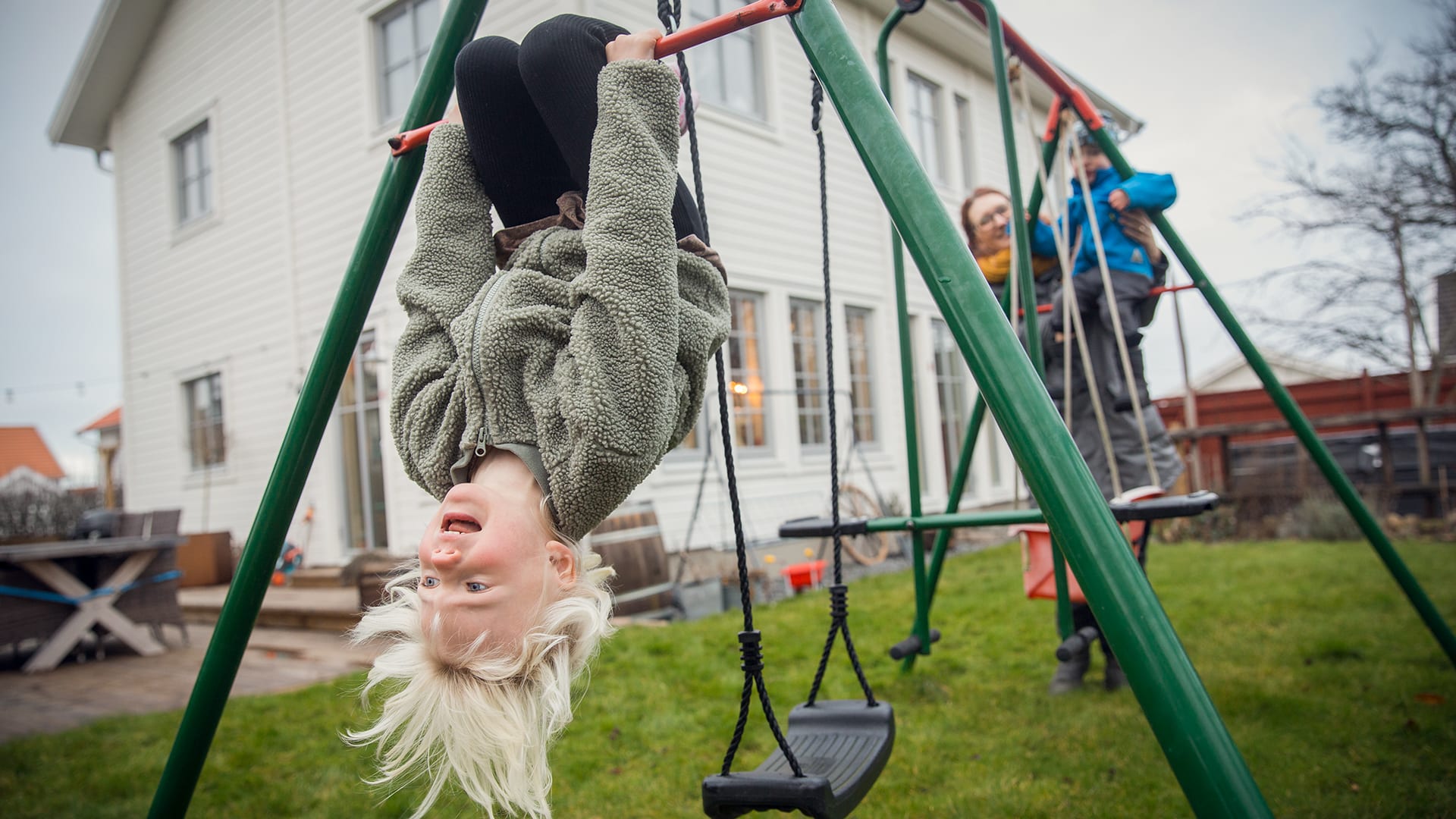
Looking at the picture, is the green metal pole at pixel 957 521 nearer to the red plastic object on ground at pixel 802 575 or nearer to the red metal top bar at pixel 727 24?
the red metal top bar at pixel 727 24

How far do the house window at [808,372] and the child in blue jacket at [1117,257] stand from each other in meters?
4.45

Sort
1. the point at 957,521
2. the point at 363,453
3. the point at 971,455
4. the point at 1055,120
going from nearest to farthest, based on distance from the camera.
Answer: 1. the point at 957,521
2. the point at 1055,120
3. the point at 971,455
4. the point at 363,453

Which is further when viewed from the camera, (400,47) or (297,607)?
(400,47)

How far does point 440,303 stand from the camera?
145cm

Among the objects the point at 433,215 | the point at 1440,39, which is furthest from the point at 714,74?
the point at 1440,39

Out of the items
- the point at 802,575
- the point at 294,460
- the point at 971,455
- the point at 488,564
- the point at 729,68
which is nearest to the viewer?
the point at 488,564

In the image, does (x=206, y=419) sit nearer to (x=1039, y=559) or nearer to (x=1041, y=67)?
(x=1039, y=559)

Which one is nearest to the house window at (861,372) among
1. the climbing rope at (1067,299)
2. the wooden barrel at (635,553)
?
the wooden barrel at (635,553)

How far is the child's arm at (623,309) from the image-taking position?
1232 mm

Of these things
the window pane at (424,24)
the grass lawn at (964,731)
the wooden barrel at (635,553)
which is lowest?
the grass lawn at (964,731)

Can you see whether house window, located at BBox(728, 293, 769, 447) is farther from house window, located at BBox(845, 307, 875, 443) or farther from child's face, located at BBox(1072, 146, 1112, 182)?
child's face, located at BBox(1072, 146, 1112, 182)

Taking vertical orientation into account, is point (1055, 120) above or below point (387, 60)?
below

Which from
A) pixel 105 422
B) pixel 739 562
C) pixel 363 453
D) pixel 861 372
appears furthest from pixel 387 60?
pixel 105 422

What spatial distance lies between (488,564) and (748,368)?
5.80m
